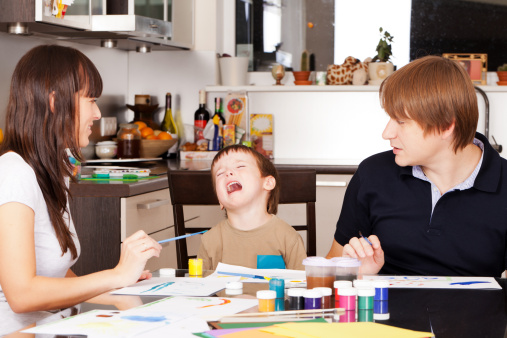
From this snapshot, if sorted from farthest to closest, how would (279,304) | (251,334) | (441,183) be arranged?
(441,183), (279,304), (251,334)

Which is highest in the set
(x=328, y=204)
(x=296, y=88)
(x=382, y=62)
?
(x=382, y=62)

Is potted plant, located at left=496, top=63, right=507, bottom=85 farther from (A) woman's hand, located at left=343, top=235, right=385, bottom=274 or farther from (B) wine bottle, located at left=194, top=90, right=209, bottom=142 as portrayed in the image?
(A) woman's hand, located at left=343, top=235, right=385, bottom=274

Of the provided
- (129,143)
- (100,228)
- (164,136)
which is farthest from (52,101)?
(164,136)

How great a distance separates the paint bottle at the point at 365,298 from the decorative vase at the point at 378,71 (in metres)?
3.18

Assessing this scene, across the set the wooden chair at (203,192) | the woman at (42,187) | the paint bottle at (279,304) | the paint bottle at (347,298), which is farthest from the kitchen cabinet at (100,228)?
the paint bottle at (347,298)

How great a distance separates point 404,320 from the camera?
46.2 inches

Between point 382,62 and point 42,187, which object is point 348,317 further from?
point 382,62

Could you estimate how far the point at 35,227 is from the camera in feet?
5.27

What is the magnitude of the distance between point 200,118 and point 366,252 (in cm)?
285

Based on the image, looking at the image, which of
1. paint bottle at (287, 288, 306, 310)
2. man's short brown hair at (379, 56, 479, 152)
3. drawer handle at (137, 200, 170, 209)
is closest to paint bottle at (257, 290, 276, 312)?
paint bottle at (287, 288, 306, 310)

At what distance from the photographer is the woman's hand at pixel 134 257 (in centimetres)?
143

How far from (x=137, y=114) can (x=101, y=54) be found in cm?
42

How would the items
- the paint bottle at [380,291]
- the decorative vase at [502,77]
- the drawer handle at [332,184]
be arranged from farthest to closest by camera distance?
the decorative vase at [502,77]
the drawer handle at [332,184]
the paint bottle at [380,291]

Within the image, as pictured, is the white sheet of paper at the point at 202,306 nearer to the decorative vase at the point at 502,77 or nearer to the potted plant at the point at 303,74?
the potted plant at the point at 303,74
